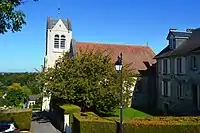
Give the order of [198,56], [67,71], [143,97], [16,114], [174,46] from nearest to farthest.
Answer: [16,114]
[67,71]
[198,56]
[174,46]
[143,97]

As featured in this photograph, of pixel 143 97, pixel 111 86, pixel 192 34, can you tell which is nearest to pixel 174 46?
pixel 192 34

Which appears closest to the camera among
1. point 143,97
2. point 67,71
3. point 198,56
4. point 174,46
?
point 67,71

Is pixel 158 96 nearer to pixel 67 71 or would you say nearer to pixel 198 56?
pixel 198 56

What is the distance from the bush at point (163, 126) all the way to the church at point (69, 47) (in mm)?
25301

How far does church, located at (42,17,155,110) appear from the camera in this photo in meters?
42.8

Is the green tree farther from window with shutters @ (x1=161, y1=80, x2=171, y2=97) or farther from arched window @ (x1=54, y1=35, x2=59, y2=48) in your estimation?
arched window @ (x1=54, y1=35, x2=59, y2=48)

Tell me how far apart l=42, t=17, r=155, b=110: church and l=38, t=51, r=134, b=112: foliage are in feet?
48.9

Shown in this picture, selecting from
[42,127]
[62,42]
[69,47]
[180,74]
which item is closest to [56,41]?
[62,42]

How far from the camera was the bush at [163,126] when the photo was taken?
1614cm

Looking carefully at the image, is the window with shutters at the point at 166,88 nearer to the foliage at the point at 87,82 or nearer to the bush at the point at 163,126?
the foliage at the point at 87,82

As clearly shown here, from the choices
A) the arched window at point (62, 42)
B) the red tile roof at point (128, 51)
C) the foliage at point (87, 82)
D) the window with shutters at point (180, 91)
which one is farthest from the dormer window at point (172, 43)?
the arched window at point (62, 42)

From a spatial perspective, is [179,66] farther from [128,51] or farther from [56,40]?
[56,40]

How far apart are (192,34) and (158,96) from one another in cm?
899

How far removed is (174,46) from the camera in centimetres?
3453
